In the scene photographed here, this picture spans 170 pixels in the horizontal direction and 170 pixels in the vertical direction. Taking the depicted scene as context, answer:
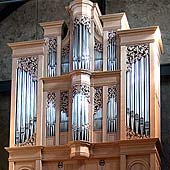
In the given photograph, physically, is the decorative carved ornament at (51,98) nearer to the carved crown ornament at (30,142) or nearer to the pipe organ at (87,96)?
the pipe organ at (87,96)

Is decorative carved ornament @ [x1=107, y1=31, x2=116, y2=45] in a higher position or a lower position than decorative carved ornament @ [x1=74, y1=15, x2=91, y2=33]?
lower

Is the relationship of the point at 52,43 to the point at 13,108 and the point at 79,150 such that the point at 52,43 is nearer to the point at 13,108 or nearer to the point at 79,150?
the point at 13,108

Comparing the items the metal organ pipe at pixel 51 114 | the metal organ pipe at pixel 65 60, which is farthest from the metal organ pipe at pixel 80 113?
the metal organ pipe at pixel 65 60

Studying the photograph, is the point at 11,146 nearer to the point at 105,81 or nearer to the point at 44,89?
the point at 44,89

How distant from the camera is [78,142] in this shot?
16953mm

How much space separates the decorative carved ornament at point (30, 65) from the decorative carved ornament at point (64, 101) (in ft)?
2.87

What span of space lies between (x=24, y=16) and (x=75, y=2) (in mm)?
3533

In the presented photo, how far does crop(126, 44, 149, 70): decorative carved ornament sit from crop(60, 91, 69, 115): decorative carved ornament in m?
1.68

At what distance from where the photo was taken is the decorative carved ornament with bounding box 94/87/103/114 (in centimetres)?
1747

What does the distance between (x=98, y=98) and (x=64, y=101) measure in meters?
0.87

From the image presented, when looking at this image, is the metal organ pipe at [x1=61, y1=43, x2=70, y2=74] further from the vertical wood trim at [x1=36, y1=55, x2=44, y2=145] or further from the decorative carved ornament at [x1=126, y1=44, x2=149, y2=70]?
the decorative carved ornament at [x1=126, y1=44, x2=149, y2=70]

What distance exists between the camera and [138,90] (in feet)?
56.6

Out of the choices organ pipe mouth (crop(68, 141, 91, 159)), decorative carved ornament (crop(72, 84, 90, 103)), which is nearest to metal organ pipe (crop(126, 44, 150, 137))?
decorative carved ornament (crop(72, 84, 90, 103))

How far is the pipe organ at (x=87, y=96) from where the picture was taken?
55.8ft
